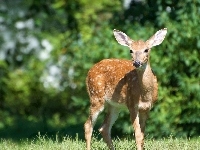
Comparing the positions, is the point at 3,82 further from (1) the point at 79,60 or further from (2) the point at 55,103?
(1) the point at 79,60

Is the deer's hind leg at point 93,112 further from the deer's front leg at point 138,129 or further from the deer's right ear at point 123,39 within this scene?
the deer's right ear at point 123,39

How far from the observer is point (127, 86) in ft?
32.9

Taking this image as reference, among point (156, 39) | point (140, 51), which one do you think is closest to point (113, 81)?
point (156, 39)

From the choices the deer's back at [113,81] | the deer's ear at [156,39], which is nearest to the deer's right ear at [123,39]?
the deer's ear at [156,39]

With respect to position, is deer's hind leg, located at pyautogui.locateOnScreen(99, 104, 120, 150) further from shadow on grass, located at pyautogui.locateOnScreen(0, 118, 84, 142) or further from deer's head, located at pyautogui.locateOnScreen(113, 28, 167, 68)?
shadow on grass, located at pyautogui.locateOnScreen(0, 118, 84, 142)

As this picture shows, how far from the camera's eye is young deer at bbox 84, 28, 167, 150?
9664 mm

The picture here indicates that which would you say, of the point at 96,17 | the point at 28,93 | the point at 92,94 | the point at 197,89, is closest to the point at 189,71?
the point at 197,89

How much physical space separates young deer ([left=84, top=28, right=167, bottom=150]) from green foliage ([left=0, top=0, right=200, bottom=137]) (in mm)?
2692

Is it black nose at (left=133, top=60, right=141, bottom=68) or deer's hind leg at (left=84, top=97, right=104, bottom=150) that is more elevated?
black nose at (left=133, top=60, right=141, bottom=68)

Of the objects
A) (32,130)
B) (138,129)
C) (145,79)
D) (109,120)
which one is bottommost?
(138,129)

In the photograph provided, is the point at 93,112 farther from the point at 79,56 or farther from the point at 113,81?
the point at 79,56

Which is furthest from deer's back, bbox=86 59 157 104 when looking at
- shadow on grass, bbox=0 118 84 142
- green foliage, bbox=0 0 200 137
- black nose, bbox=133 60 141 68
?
shadow on grass, bbox=0 118 84 142

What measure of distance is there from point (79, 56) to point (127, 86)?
3757 mm

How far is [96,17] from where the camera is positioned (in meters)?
17.7
